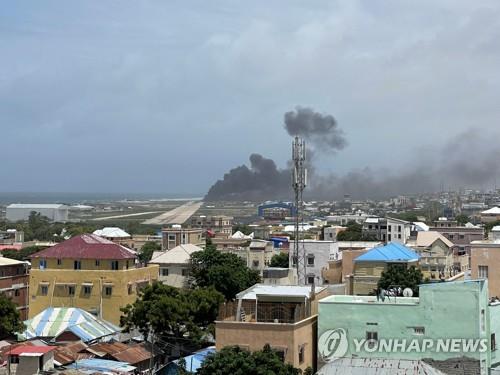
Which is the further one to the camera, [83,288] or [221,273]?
[221,273]

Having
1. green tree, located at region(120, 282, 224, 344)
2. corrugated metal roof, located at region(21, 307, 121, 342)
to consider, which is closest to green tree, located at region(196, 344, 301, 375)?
green tree, located at region(120, 282, 224, 344)

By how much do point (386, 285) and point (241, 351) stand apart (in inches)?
483

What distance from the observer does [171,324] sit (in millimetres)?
27688

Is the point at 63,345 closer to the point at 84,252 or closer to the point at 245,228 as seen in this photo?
the point at 84,252

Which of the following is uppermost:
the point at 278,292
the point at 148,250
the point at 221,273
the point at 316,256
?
the point at 278,292

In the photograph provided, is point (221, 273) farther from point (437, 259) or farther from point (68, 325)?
point (437, 259)

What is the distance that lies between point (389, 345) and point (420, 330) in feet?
2.75

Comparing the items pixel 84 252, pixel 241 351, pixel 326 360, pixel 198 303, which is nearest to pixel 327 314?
pixel 326 360

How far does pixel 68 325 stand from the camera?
2914 cm

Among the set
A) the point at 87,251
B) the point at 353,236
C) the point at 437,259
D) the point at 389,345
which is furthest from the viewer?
the point at 353,236

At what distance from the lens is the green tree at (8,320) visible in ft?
93.4

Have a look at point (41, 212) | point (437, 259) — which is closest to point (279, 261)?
point (437, 259)

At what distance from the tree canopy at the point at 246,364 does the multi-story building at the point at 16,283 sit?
18058mm

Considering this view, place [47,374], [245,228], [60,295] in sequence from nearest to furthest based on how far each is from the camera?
[47,374] < [60,295] < [245,228]
